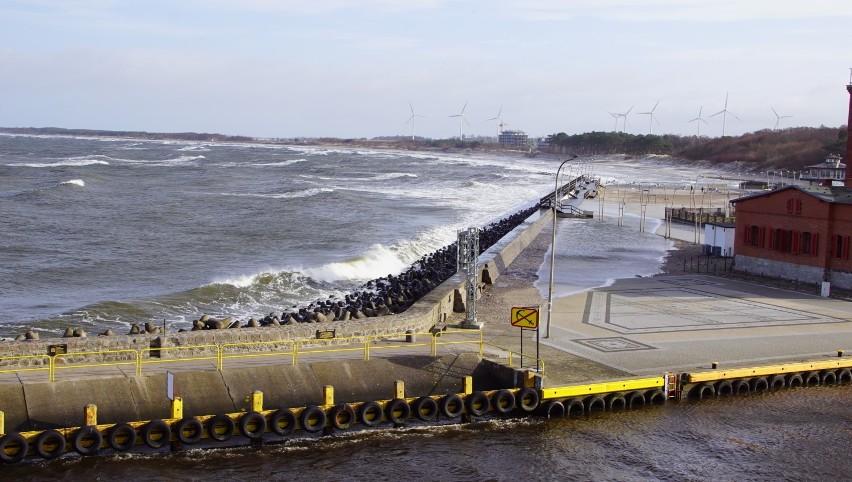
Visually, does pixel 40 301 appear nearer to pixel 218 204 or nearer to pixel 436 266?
pixel 436 266

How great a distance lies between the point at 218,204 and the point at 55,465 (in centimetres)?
6066

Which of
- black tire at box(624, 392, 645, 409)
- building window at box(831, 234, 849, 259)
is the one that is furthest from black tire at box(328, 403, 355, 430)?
building window at box(831, 234, 849, 259)

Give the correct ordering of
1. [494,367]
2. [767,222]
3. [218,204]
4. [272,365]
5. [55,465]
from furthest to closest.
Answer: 1. [218,204]
2. [767,222]
3. [494,367]
4. [272,365]
5. [55,465]

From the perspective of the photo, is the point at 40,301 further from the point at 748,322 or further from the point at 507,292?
the point at 748,322

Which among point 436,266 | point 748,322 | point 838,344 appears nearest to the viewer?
point 838,344

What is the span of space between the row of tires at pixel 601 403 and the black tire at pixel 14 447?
35.3 ft

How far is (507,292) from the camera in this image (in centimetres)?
3331

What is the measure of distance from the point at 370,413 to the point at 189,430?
12.5ft

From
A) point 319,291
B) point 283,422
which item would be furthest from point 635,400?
point 319,291

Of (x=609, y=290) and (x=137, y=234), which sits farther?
(x=137, y=234)

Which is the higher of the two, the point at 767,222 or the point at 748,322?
the point at 767,222

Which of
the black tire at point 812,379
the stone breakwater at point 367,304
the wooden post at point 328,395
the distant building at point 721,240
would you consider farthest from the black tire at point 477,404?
the distant building at point 721,240

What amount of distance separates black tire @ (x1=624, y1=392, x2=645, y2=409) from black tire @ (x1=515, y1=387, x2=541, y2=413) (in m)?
2.34

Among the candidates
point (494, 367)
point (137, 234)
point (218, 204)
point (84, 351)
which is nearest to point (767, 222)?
point (494, 367)
